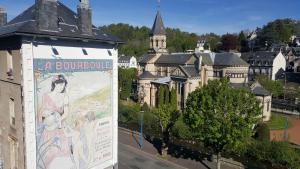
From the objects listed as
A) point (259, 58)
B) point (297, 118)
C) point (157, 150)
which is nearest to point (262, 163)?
point (157, 150)

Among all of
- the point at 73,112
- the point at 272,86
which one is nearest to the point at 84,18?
the point at 73,112

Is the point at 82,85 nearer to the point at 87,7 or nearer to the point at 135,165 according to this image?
the point at 87,7

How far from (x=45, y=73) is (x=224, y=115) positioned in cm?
1500

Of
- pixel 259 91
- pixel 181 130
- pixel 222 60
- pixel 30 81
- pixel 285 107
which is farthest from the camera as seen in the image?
pixel 222 60

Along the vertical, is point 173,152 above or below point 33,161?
below

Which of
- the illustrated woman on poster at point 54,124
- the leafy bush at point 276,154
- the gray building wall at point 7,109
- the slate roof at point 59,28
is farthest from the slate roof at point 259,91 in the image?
the gray building wall at point 7,109

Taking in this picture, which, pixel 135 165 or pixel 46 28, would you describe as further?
pixel 135 165

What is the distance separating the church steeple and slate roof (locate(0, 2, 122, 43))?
49.8m

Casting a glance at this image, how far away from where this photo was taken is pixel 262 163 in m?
26.6

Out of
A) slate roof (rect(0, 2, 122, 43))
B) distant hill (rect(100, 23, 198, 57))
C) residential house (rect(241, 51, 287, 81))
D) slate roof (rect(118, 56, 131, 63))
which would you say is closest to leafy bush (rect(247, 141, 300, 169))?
slate roof (rect(0, 2, 122, 43))

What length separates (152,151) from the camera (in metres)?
32.0

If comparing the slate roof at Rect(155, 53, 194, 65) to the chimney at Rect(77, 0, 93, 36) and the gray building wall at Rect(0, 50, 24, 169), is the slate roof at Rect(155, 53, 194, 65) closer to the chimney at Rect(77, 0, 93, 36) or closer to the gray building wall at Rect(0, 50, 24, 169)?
the chimney at Rect(77, 0, 93, 36)

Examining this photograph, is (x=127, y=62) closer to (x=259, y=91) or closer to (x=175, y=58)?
(x=175, y=58)

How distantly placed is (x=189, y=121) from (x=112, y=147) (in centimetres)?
886
